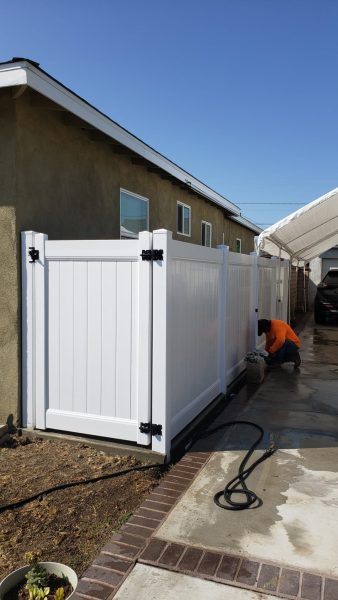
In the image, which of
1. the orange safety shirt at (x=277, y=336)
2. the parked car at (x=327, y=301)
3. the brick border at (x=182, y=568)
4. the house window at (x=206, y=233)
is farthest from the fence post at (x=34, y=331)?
the parked car at (x=327, y=301)

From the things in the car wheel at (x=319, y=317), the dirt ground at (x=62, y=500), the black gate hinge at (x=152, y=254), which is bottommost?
the dirt ground at (x=62, y=500)

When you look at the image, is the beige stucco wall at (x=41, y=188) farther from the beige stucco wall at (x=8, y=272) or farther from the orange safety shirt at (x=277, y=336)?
the orange safety shirt at (x=277, y=336)

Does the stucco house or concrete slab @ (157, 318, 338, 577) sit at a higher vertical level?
the stucco house

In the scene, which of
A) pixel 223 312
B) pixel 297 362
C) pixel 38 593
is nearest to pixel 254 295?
pixel 297 362

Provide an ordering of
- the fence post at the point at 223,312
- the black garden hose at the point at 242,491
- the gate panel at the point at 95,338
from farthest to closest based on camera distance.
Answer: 1. the fence post at the point at 223,312
2. the gate panel at the point at 95,338
3. the black garden hose at the point at 242,491

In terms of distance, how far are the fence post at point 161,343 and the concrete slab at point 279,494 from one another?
0.55m

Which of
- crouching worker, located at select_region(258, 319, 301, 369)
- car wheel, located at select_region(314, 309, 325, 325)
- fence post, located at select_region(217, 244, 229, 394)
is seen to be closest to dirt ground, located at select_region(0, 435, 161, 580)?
fence post, located at select_region(217, 244, 229, 394)

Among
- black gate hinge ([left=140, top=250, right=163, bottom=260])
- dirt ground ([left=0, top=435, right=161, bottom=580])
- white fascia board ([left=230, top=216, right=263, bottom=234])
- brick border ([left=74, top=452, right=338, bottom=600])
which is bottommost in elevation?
dirt ground ([left=0, top=435, right=161, bottom=580])

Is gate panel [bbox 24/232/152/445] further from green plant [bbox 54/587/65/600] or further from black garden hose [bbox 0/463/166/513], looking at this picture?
green plant [bbox 54/587/65/600]

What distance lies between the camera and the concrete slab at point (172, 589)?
2.40 meters

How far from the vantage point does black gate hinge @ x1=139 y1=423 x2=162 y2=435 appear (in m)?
4.17

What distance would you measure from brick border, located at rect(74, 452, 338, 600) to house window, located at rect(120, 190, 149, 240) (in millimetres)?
4939

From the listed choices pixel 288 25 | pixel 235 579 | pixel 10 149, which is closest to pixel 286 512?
pixel 235 579

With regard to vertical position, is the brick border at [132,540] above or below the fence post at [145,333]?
below
